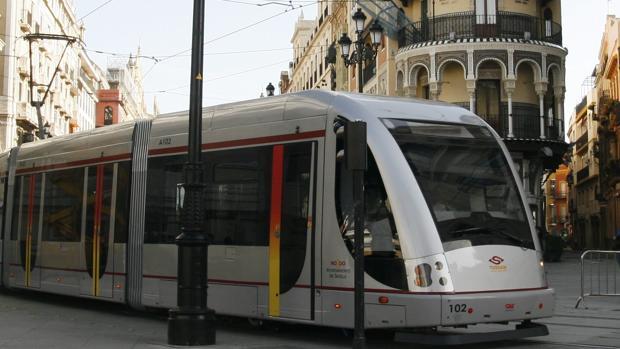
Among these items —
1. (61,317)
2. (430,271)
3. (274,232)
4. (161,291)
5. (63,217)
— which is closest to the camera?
(430,271)

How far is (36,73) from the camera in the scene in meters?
57.9

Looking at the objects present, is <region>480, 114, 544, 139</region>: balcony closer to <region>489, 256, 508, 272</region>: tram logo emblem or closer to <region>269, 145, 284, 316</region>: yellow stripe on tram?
<region>269, 145, 284, 316</region>: yellow stripe on tram

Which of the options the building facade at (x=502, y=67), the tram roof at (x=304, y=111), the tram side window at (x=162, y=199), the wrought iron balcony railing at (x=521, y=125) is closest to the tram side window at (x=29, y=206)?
the tram roof at (x=304, y=111)

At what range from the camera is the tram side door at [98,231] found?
15.3 metres

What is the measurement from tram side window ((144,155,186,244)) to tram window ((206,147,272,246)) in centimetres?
96

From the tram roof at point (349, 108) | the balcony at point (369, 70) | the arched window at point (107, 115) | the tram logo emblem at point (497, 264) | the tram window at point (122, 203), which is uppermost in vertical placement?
the arched window at point (107, 115)

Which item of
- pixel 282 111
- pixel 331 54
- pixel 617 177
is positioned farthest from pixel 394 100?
pixel 617 177

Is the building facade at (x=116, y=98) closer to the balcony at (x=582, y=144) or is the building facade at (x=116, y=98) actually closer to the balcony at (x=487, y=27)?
the balcony at (x=582, y=144)

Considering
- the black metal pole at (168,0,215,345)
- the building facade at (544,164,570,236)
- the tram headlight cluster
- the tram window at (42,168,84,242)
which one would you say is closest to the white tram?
the tram headlight cluster

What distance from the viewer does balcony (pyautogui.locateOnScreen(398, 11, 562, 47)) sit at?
34.9 m

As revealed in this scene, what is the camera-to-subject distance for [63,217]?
55.7 feet

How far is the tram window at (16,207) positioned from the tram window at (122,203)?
4.71 metres

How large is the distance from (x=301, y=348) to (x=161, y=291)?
354cm

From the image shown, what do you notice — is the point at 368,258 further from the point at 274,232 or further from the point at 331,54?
the point at 331,54
